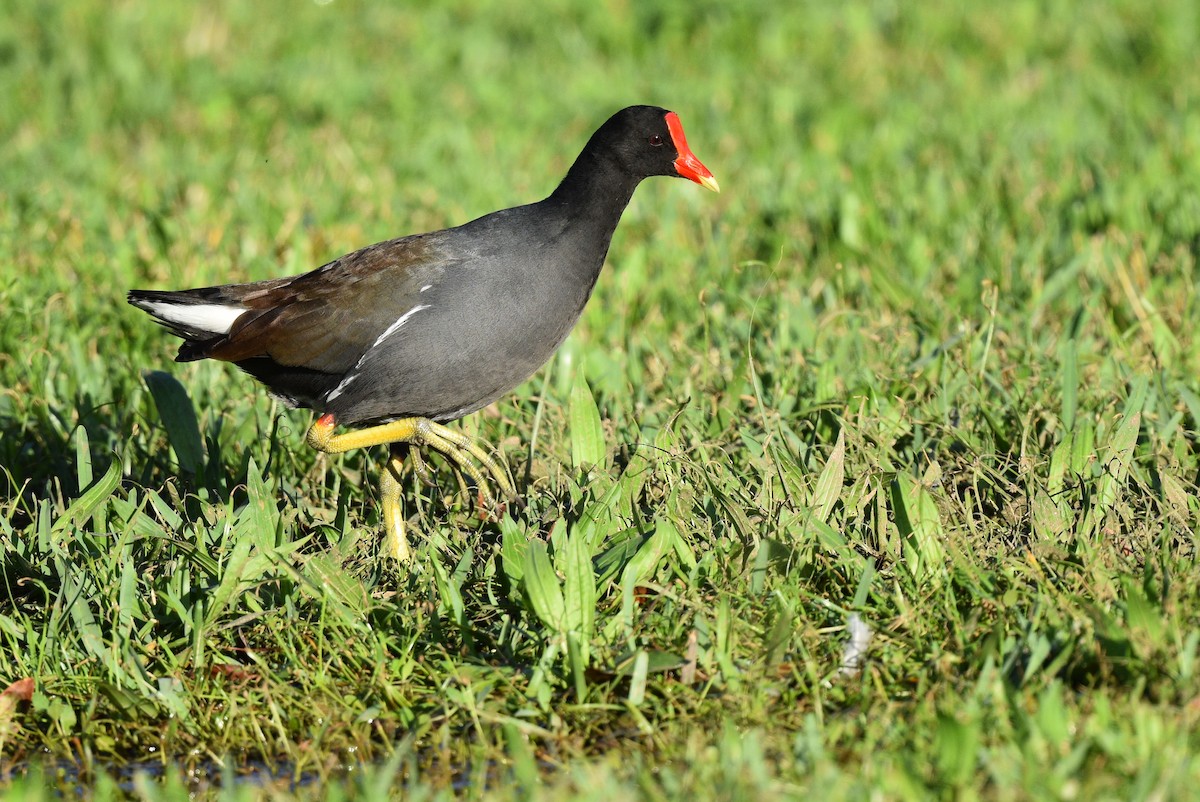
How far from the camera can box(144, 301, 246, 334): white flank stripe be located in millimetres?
3715

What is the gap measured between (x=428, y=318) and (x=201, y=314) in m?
0.65

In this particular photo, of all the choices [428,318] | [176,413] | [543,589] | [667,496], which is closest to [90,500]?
[176,413]

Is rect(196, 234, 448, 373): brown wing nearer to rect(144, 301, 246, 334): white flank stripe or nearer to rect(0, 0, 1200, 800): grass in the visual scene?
rect(144, 301, 246, 334): white flank stripe

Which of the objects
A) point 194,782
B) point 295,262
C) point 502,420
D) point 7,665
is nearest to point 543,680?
point 194,782

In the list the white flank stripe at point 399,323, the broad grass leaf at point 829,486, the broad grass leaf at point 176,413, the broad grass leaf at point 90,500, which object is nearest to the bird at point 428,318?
the white flank stripe at point 399,323

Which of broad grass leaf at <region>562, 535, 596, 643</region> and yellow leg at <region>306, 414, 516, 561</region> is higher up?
yellow leg at <region>306, 414, 516, 561</region>

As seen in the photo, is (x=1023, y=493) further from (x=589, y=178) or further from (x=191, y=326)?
(x=191, y=326)

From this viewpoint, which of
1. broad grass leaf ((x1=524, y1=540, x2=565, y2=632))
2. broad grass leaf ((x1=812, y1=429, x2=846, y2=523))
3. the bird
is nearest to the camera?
broad grass leaf ((x1=524, y1=540, x2=565, y2=632))

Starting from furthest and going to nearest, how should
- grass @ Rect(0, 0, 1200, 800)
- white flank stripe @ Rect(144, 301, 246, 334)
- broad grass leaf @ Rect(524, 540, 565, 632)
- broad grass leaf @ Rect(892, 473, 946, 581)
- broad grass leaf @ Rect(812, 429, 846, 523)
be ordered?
white flank stripe @ Rect(144, 301, 246, 334) → broad grass leaf @ Rect(812, 429, 846, 523) → broad grass leaf @ Rect(892, 473, 946, 581) → broad grass leaf @ Rect(524, 540, 565, 632) → grass @ Rect(0, 0, 1200, 800)

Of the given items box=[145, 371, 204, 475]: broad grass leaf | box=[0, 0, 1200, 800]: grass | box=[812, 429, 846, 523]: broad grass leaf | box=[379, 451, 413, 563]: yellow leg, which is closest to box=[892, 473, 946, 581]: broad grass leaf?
box=[0, 0, 1200, 800]: grass

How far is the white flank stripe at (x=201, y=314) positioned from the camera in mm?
3715

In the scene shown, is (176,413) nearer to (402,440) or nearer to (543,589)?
(402,440)

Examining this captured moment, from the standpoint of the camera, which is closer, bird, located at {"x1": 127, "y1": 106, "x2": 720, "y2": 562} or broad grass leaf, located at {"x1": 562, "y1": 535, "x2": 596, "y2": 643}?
broad grass leaf, located at {"x1": 562, "y1": 535, "x2": 596, "y2": 643}

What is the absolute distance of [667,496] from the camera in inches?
130
